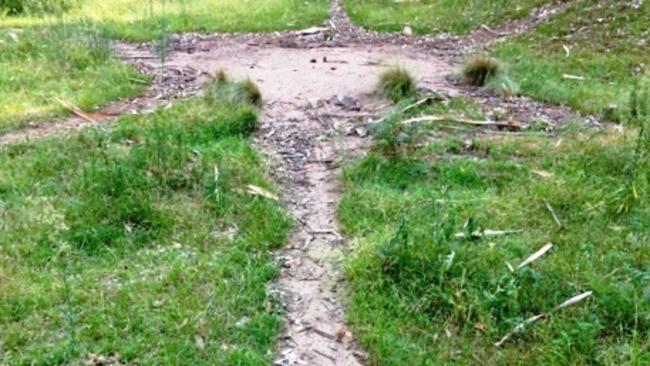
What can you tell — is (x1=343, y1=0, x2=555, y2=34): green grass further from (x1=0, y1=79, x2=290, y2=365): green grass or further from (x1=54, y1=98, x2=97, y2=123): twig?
(x1=0, y1=79, x2=290, y2=365): green grass

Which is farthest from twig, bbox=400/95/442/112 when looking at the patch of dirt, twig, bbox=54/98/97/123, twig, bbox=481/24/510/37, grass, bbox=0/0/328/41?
grass, bbox=0/0/328/41

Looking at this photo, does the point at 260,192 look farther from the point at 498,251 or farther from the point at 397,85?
the point at 397,85

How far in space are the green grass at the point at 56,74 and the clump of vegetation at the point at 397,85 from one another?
3.33 m

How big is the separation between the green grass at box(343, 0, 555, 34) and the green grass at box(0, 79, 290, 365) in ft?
23.1

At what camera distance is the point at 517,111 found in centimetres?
823

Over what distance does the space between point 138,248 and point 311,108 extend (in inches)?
154

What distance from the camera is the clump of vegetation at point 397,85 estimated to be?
8.54 meters

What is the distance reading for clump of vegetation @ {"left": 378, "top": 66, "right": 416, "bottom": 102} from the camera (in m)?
8.54

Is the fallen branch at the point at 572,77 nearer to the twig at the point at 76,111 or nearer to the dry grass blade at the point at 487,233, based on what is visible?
the dry grass blade at the point at 487,233

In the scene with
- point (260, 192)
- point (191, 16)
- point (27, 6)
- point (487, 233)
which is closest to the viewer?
point (487, 233)

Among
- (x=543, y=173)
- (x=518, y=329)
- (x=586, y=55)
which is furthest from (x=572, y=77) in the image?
(x=518, y=329)

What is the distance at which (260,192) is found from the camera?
19.9 feet

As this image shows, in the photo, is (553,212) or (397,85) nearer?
(553,212)

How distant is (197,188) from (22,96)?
376cm
